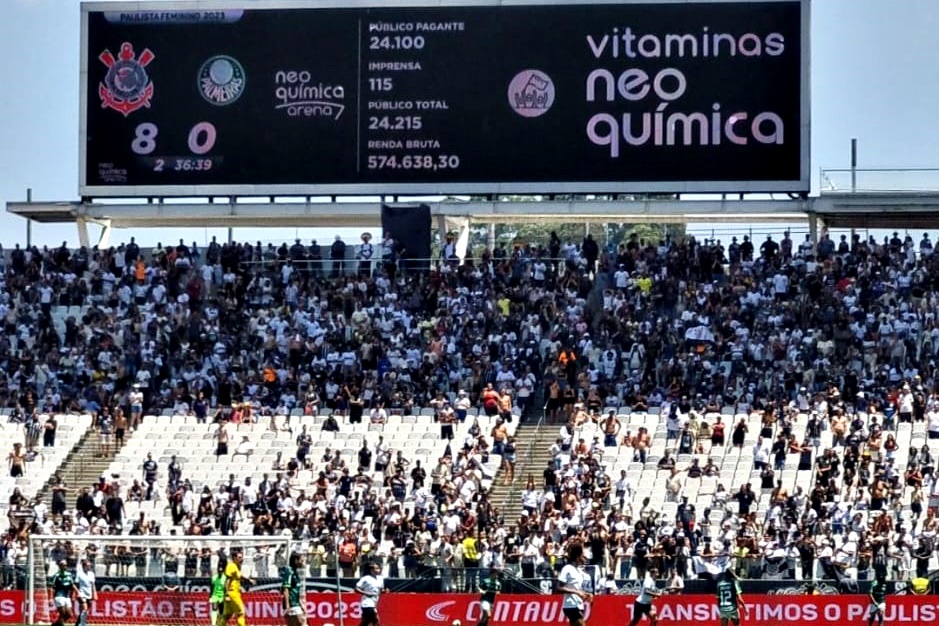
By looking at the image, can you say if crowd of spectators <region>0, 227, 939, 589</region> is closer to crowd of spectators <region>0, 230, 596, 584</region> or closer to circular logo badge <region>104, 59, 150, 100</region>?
crowd of spectators <region>0, 230, 596, 584</region>

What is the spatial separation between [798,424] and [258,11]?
16.8m

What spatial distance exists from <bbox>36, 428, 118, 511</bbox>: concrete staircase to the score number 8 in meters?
8.10

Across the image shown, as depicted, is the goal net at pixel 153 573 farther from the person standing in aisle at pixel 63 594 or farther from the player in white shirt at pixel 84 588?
the person standing in aisle at pixel 63 594

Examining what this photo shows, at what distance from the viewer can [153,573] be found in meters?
36.7

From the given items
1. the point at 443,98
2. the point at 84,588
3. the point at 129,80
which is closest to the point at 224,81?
the point at 129,80

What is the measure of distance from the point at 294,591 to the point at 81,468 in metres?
15.6

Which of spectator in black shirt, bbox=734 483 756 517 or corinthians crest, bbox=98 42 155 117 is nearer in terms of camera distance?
spectator in black shirt, bbox=734 483 756 517

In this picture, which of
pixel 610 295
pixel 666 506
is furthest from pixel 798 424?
pixel 610 295

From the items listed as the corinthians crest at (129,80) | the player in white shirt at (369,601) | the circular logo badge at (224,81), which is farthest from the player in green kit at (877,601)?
the corinthians crest at (129,80)

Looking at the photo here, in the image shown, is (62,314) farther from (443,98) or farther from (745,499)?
(745,499)

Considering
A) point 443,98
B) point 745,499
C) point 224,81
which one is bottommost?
point 745,499

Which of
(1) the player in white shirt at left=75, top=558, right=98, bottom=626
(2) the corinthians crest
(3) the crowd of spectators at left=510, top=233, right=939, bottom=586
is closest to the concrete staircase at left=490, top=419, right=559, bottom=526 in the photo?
(3) the crowd of spectators at left=510, top=233, right=939, bottom=586

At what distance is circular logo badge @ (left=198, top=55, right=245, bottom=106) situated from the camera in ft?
169

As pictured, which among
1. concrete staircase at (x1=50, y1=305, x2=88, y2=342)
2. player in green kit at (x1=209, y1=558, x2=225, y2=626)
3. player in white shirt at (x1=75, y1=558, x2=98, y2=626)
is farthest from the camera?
concrete staircase at (x1=50, y1=305, x2=88, y2=342)
